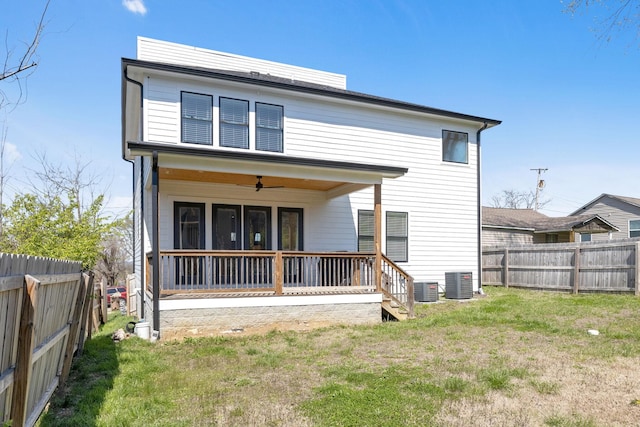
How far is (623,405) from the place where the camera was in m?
4.12

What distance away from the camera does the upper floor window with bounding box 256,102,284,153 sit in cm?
1080

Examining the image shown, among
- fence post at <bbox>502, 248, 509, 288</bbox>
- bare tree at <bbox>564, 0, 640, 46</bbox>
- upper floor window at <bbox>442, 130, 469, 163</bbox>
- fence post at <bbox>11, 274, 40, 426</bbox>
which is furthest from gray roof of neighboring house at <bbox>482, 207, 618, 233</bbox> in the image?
fence post at <bbox>11, 274, 40, 426</bbox>

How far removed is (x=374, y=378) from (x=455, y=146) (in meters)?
9.77

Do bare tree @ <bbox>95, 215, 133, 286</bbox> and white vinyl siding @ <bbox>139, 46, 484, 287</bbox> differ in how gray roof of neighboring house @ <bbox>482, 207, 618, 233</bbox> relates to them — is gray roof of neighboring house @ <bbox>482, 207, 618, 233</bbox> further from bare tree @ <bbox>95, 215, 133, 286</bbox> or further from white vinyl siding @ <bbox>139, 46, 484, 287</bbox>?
bare tree @ <bbox>95, 215, 133, 286</bbox>

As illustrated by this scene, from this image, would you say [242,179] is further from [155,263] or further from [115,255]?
[115,255]

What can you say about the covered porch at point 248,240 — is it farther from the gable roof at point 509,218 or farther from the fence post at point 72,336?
the gable roof at point 509,218

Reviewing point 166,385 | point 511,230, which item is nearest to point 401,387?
point 166,385

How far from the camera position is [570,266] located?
13.0 metres

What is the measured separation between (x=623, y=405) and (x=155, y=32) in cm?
1383

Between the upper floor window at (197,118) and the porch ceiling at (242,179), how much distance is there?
0.97 m

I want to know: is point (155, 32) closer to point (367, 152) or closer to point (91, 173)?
point (367, 152)

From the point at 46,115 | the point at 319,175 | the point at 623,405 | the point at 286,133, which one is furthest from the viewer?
the point at 46,115

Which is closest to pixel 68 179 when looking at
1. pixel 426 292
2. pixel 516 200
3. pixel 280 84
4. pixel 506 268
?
pixel 280 84

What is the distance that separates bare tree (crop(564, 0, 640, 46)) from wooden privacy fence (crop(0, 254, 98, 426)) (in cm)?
578
